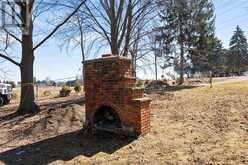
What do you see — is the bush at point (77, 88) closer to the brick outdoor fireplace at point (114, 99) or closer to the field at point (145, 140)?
the field at point (145, 140)

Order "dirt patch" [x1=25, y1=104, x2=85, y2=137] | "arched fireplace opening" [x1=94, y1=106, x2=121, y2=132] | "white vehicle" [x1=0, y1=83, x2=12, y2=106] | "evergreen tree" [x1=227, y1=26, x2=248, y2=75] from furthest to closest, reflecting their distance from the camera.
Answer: "evergreen tree" [x1=227, y1=26, x2=248, y2=75] < "white vehicle" [x1=0, y1=83, x2=12, y2=106] < "dirt patch" [x1=25, y1=104, x2=85, y2=137] < "arched fireplace opening" [x1=94, y1=106, x2=121, y2=132]

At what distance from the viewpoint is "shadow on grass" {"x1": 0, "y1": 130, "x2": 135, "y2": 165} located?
5938 millimetres

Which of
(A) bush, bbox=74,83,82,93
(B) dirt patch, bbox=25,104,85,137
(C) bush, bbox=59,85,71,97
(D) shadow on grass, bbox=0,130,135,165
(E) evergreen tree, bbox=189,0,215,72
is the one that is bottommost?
(D) shadow on grass, bbox=0,130,135,165

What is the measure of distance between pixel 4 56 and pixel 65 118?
4.09 m

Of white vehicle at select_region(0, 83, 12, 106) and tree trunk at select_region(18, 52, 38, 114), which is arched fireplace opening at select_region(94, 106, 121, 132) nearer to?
tree trunk at select_region(18, 52, 38, 114)

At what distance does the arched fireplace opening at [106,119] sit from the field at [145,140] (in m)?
0.25

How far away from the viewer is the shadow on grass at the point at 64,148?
19.5 ft

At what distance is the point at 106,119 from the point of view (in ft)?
24.8

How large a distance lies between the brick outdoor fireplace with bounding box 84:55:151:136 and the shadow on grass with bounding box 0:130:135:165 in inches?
12.5

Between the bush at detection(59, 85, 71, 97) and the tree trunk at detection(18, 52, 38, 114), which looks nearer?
the tree trunk at detection(18, 52, 38, 114)

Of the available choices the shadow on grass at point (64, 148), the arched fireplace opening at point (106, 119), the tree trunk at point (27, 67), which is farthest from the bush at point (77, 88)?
the shadow on grass at point (64, 148)

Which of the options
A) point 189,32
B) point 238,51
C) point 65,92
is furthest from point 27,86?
point 238,51

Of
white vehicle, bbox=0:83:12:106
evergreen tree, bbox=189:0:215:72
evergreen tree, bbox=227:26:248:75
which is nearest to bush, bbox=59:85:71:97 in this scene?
white vehicle, bbox=0:83:12:106

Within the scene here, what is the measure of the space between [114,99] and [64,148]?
1542 mm
